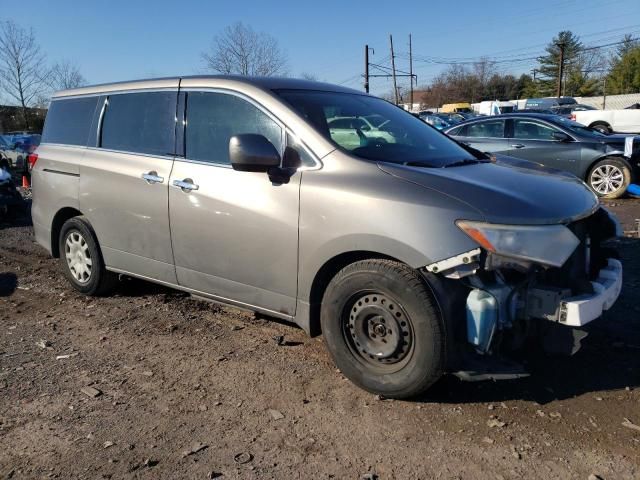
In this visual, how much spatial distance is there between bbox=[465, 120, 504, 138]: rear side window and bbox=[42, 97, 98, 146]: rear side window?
8.01 m

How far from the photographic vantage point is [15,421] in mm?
3172

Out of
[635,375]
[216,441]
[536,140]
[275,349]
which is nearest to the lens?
[216,441]

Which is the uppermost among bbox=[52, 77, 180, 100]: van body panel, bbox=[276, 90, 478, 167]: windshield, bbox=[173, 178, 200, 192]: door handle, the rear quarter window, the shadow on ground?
bbox=[52, 77, 180, 100]: van body panel

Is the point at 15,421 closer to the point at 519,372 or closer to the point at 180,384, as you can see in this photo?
the point at 180,384

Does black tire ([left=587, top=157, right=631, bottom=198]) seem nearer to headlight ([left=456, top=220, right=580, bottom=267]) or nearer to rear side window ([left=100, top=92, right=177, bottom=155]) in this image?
headlight ([left=456, top=220, right=580, bottom=267])

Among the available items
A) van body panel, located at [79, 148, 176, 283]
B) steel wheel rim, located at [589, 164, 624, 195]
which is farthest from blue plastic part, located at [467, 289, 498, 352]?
steel wheel rim, located at [589, 164, 624, 195]

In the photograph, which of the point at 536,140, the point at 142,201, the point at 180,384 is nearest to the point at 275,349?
the point at 180,384

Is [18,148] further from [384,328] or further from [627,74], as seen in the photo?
[627,74]

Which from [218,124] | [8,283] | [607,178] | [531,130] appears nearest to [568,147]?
[531,130]

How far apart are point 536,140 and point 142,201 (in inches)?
337

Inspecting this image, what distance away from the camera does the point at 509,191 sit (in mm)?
3133

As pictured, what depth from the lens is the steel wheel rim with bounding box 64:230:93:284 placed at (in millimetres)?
5145

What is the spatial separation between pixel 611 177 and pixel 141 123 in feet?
30.1

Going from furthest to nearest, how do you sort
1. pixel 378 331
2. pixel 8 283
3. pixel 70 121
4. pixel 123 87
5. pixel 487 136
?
pixel 487 136 → pixel 8 283 → pixel 70 121 → pixel 123 87 → pixel 378 331
